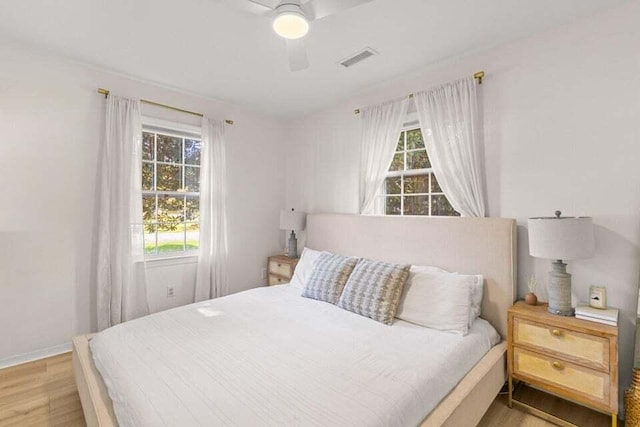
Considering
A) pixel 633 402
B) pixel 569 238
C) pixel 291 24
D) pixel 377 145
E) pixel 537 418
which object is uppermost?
pixel 291 24

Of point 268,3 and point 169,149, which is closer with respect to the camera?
point 268,3

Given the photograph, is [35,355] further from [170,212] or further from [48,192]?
[170,212]

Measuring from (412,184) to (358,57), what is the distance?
1294mm

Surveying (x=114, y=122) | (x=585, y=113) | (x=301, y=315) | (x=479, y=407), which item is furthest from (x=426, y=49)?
(x=114, y=122)

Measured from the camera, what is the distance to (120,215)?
9.26ft

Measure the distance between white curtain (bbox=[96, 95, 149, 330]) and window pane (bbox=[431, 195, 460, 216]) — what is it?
291 centimetres

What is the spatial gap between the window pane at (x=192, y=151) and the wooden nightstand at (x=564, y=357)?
11.1 ft

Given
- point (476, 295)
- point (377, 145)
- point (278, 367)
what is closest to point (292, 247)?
point (377, 145)

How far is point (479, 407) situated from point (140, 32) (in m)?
3.36

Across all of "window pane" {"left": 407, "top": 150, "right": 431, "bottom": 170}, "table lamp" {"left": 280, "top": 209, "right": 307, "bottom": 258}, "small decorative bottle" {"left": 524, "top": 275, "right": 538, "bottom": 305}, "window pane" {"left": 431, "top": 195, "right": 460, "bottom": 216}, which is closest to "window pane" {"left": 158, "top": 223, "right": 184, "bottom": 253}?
"table lamp" {"left": 280, "top": 209, "right": 307, "bottom": 258}

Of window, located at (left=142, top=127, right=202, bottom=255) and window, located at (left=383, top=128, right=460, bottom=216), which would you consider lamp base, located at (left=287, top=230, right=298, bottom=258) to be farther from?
window, located at (left=383, top=128, right=460, bottom=216)

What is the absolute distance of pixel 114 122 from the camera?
9.23 feet

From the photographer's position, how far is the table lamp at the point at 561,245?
1770 millimetres

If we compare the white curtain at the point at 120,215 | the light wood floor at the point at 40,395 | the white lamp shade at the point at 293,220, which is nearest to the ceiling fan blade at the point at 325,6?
the white curtain at the point at 120,215
